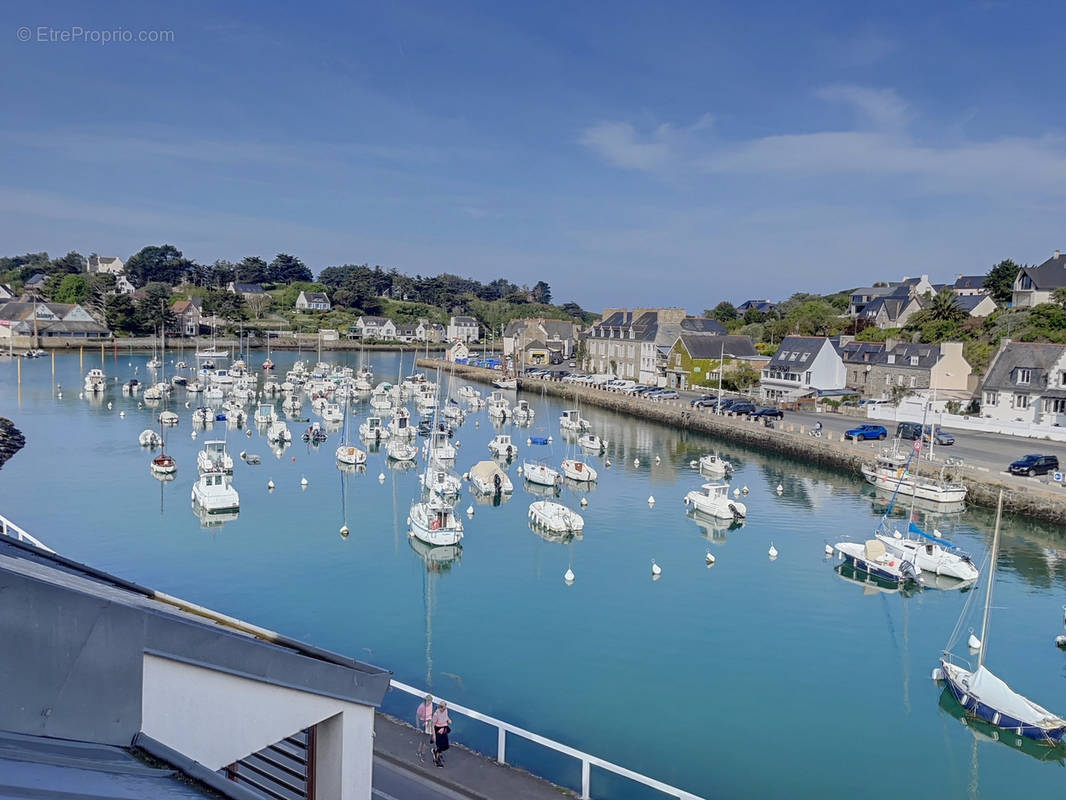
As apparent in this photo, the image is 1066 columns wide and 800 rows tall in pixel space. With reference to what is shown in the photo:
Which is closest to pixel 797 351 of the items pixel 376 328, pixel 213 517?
pixel 213 517

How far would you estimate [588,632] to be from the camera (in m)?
21.1

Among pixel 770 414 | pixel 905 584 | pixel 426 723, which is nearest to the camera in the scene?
pixel 426 723

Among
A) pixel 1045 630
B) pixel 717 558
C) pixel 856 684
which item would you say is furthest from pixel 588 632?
pixel 1045 630

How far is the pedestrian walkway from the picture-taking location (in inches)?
425

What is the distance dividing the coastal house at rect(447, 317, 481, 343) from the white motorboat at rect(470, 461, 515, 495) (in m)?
106

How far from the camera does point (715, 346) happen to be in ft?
244

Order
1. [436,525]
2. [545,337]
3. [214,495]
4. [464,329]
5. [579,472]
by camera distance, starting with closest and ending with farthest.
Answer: [436,525] → [214,495] → [579,472] → [545,337] → [464,329]

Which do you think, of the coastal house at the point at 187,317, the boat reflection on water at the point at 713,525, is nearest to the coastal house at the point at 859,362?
the boat reflection on water at the point at 713,525

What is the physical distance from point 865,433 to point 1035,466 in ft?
36.0

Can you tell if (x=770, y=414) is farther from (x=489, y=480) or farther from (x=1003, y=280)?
(x=1003, y=280)

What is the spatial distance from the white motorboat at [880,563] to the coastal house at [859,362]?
1597 inches

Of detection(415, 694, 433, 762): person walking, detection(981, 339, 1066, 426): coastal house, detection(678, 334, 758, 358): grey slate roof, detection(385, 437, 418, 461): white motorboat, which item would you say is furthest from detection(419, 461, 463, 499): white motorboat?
detection(678, 334, 758, 358): grey slate roof

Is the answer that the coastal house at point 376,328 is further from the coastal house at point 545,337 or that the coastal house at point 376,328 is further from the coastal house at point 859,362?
the coastal house at point 859,362

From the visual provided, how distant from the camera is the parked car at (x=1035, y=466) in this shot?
36719mm
